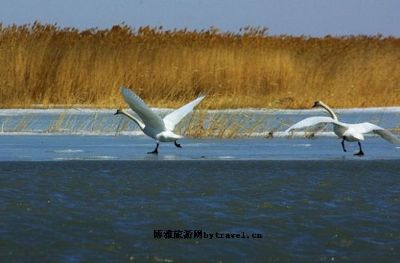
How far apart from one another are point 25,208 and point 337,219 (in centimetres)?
255

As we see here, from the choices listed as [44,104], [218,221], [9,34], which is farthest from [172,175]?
[9,34]

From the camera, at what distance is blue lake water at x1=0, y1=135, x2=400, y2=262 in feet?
25.2

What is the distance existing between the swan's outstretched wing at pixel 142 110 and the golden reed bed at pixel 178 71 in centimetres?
632

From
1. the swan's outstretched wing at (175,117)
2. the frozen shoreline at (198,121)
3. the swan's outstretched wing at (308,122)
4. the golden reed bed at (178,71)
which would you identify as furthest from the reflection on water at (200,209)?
the golden reed bed at (178,71)

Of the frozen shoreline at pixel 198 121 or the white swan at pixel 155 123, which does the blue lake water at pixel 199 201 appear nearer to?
the white swan at pixel 155 123

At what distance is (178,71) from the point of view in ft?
72.4

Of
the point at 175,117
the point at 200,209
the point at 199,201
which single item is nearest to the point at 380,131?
the point at 175,117

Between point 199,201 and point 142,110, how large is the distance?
337cm

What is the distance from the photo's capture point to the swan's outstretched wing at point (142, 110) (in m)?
12.7

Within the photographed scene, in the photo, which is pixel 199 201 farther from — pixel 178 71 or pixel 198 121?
pixel 178 71

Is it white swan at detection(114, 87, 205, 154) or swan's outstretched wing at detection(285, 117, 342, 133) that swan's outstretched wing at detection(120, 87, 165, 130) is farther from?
swan's outstretched wing at detection(285, 117, 342, 133)

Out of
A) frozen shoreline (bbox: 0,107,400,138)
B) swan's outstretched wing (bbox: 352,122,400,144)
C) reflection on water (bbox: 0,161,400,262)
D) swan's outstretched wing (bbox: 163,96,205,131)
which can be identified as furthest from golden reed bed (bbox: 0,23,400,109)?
reflection on water (bbox: 0,161,400,262)

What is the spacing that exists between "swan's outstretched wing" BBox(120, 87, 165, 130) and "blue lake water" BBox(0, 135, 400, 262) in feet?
1.32

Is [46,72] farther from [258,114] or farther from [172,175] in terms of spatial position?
[172,175]
